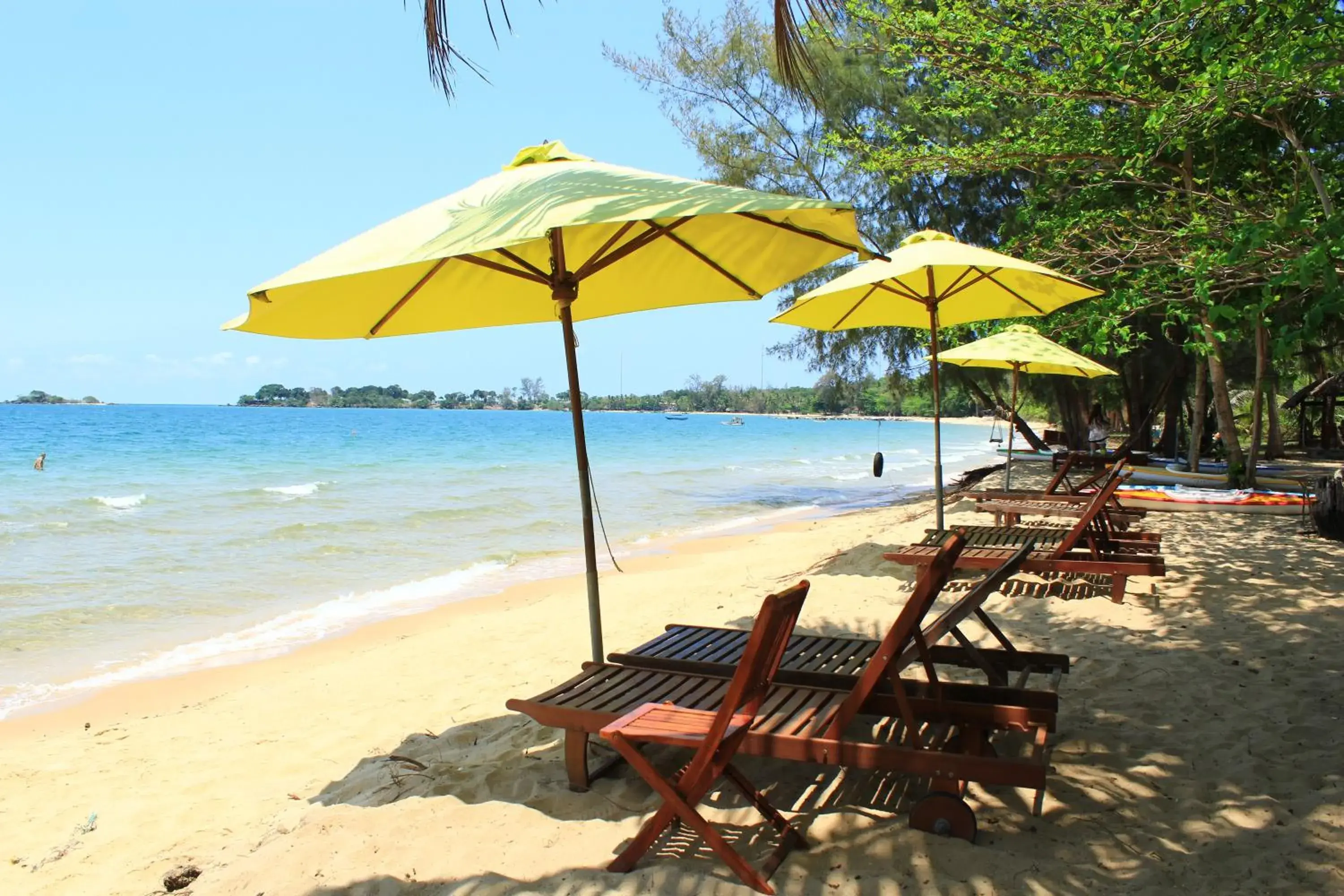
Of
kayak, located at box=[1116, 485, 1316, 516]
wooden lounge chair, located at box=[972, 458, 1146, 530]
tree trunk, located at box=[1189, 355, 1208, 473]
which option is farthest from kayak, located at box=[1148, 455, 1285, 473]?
wooden lounge chair, located at box=[972, 458, 1146, 530]

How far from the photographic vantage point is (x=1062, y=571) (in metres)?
6.14

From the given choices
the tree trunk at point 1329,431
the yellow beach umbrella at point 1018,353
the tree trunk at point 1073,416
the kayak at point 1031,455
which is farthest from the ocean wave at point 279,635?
the tree trunk at point 1329,431

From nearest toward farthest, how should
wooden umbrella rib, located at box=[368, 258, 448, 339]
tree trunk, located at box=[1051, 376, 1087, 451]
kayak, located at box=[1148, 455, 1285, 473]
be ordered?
wooden umbrella rib, located at box=[368, 258, 448, 339], kayak, located at box=[1148, 455, 1285, 473], tree trunk, located at box=[1051, 376, 1087, 451]

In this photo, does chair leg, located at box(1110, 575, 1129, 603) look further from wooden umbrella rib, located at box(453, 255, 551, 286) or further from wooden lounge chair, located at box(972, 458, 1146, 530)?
wooden umbrella rib, located at box(453, 255, 551, 286)

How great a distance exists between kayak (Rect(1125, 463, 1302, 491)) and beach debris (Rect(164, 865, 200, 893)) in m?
13.2

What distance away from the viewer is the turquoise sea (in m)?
8.22

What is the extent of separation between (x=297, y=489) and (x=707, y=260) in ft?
69.6

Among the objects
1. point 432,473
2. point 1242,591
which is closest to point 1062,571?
point 1242,591

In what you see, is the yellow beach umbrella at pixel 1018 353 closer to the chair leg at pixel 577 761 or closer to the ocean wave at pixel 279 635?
the ocean wave at pixel 279 635

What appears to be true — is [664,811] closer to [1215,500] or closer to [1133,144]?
[1133,144]

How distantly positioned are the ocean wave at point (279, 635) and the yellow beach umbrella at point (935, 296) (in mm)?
5048

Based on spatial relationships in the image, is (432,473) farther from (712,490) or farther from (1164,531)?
(1164,531)

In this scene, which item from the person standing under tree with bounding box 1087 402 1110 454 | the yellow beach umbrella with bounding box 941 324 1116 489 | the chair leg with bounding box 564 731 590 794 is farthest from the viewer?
the person standing under tree with bounding box 1087 402 1110 454

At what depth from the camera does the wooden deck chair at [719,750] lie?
257 centimetres
